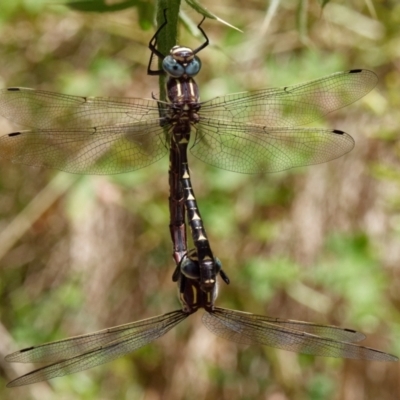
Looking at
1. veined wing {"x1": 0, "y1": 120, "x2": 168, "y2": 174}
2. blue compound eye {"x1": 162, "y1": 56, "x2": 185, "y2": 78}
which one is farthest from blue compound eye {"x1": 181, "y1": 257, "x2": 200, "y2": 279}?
blue compound eye {"x1": 162, "y1": 56, "x2": 185, "y2": 78}

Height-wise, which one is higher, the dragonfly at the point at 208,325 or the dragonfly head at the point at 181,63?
the dragonfly head at the point at 181,63

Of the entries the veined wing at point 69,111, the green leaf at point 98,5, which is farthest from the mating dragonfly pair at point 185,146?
the green leaf at point 98,5

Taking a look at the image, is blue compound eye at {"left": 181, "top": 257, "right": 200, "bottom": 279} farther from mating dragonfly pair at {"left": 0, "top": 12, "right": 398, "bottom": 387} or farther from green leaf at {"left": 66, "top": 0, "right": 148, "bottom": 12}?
green leaf at {"left": 66, "top": 0, "right": 148, "bottom": 12}

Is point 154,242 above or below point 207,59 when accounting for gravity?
below

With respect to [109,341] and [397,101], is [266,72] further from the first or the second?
[109,341]

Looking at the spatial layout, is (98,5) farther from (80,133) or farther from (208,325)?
(208,325)

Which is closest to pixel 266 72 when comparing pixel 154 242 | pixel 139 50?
pixel 139 50

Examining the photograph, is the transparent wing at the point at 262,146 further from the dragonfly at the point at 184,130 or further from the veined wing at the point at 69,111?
the veined wing at the point at 69,111
